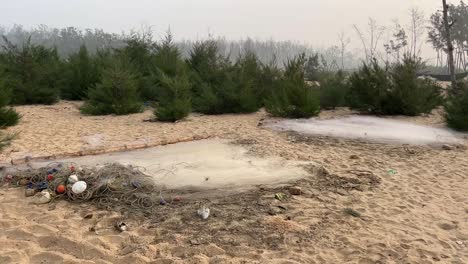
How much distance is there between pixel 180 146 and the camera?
6.80 m

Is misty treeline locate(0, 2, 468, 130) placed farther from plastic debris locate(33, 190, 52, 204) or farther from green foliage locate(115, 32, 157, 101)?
plastic debris locate(33, 190, 52, 204)

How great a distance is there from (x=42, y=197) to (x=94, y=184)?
52 centimetres

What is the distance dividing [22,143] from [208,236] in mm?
4809

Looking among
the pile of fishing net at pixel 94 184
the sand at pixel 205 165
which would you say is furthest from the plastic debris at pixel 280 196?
the pile of fishing net at pixel 94 184

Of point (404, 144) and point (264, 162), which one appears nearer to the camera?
point (264, 162)

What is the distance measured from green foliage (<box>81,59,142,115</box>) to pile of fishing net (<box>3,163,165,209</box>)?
6381mm

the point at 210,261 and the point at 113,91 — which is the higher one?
the point at 113,91

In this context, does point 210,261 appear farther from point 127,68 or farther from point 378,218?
point 127,68

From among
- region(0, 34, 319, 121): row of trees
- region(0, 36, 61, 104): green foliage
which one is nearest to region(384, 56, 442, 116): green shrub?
region(0, 34, 319, 121): row of trees

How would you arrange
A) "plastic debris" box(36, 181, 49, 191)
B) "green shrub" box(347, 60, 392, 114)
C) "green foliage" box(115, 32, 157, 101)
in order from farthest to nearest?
"green foliage" box(115, 32, 157, 101) → "green shrub" box(347, 60, 392, 114) → "plastic debris" box(36, 181, 49, 191)

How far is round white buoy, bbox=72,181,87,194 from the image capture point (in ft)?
14.6

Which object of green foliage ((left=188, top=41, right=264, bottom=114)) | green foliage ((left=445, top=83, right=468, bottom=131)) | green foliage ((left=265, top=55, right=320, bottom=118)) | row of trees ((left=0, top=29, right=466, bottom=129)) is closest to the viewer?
green foliage ((left=445, top=83, right=468, bottom=131))

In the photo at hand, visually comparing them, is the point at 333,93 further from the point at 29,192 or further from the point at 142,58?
the point at 29,192

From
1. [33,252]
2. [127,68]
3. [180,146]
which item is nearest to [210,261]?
[33,252]
